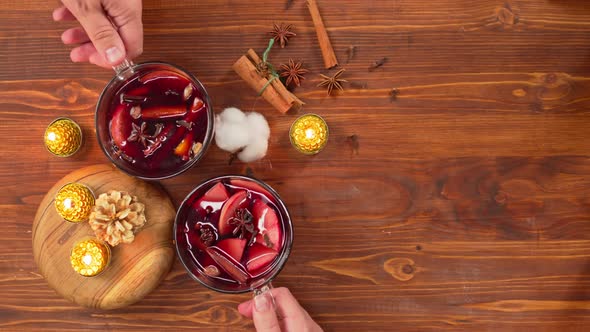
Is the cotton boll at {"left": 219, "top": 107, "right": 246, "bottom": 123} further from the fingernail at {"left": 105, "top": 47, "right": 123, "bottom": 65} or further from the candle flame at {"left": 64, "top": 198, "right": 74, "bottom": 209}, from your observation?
the candle flame at {"left": 64, "top": 198, "right": 74, "bottom": 209}

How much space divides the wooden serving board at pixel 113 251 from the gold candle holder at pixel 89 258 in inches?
1.8

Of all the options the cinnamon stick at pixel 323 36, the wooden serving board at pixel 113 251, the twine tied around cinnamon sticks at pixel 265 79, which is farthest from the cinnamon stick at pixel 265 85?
the wooden serving board at pixel 113 251

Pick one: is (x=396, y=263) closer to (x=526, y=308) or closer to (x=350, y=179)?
(x=350, y=179)

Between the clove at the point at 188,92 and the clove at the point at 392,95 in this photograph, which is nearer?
the clove at the point at 188,92

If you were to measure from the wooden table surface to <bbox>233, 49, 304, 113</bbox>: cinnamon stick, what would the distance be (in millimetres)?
34

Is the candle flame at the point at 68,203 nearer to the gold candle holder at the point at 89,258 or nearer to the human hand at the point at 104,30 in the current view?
the gold candle holder at the point at 89,258

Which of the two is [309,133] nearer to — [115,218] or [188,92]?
[188,92]

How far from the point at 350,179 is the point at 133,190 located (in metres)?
0.49

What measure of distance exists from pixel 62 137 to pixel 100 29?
27 centimetres

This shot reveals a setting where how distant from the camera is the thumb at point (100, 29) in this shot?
0.90 meters

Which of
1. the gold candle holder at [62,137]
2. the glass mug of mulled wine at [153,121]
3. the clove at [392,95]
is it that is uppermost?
the clove at [392,95]

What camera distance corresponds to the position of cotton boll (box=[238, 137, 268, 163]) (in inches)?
41.2

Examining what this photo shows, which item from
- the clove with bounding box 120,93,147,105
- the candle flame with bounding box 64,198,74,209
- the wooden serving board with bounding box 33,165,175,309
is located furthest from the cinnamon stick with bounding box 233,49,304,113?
the candle flame with bounding box 64,198,74,209

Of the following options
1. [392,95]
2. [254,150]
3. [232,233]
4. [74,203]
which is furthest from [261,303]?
[392,95]
